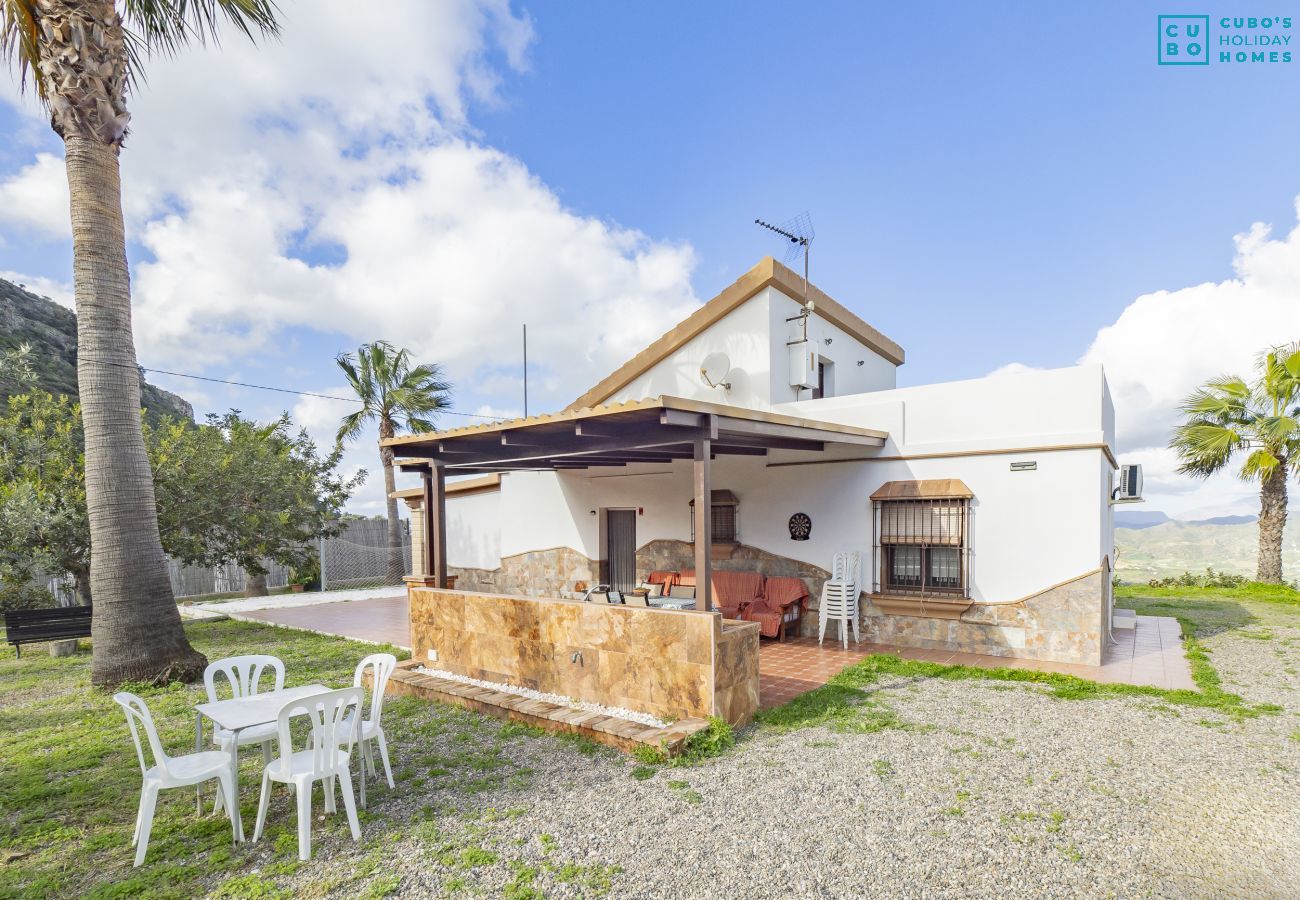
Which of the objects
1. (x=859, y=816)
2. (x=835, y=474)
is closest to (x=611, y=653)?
(x=859, y=816)

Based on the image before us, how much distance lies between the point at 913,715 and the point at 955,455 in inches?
158

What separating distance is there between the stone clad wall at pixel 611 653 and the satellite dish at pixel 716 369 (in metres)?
5.64

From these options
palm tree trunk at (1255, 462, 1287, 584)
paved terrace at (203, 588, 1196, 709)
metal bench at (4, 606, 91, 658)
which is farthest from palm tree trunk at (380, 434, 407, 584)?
palm tree trunk at (1255, 462, 1287, 584)

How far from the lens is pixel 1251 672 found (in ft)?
23.9

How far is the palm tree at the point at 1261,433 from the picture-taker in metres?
13.9

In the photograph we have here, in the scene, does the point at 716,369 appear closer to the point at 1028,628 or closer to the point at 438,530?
the point at 438,530

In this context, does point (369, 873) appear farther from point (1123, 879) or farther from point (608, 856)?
point (1123, 879)

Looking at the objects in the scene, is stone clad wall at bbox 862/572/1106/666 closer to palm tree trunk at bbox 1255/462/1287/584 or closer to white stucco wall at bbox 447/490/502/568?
white stucco wall at bbox 447/490/502/568

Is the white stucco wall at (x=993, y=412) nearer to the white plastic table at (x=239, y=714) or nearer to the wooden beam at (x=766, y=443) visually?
the wooden beam at (x=766, y=443)

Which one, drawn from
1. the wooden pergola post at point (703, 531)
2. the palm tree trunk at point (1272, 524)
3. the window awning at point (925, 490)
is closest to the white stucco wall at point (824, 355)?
the window awning at point (925, 490)

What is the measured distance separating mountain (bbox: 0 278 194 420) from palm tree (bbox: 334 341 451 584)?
736 centimetres

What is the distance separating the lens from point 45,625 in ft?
30.3

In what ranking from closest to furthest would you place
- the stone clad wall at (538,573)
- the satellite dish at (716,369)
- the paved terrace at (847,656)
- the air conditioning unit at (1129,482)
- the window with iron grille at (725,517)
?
the paved terrace at (847,656), the air conditioning unit at (1129,482), the window with iron grille at (725,517), the satellite dish at (716,369), the stone clad wall at (538,573)

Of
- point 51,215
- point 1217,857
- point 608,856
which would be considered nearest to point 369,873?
point 608,856
